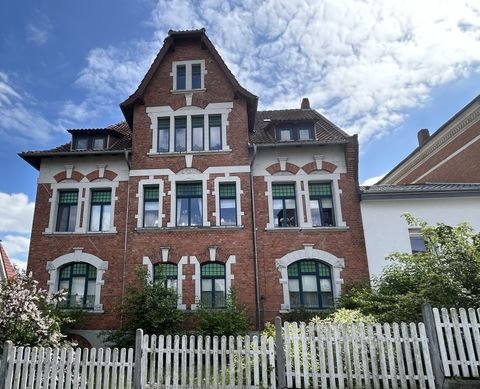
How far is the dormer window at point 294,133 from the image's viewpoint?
17.8 metres

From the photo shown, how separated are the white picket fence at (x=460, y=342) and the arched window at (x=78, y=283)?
1299 cm

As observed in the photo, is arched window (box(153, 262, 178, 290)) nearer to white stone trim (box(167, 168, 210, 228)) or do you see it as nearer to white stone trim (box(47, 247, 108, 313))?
white stone trim (box(167, 168, 210, 228))

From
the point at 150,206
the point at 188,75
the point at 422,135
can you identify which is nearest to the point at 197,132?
the point at 188,75

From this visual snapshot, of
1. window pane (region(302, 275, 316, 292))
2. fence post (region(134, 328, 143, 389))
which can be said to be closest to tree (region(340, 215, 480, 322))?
window pane (region(302, 275, 316, 292))

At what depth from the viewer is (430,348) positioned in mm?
8242

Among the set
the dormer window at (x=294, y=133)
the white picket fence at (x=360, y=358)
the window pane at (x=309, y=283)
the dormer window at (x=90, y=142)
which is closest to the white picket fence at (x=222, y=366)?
the white picket fence at (x=360, y=358)

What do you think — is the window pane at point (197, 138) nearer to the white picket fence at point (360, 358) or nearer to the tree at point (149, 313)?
the tree at point (149, 313)

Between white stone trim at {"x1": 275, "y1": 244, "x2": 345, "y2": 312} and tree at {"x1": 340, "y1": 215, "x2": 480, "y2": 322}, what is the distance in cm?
368

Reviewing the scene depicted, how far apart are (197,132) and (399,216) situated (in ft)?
32.0

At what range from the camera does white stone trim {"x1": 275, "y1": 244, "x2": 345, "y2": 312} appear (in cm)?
1548

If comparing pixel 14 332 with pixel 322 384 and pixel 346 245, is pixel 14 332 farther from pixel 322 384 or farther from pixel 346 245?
pixel 346 245

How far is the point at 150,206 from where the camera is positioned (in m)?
16.9

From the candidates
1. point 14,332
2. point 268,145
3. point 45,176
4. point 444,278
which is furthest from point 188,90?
point 444,278

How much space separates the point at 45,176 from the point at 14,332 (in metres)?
8.84
